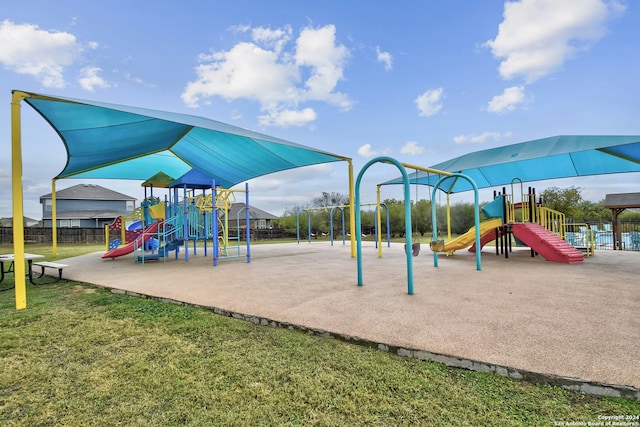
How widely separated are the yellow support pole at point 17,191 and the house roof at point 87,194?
3026 centimetres

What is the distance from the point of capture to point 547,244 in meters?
7.90

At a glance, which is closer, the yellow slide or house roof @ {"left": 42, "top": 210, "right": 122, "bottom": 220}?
the yellow slide

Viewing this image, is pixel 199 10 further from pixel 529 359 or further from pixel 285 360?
pixel 529 359

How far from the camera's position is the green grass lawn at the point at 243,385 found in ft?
5.60

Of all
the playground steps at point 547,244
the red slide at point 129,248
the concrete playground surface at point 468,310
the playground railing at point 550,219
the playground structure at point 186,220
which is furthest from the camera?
the red slide at point 129,248

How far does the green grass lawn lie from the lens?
1.71 metres

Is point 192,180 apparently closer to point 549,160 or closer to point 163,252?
point 163,252

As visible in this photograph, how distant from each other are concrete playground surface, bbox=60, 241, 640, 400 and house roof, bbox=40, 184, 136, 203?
92.5 ft

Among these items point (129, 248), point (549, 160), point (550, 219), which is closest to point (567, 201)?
point (549, 160)

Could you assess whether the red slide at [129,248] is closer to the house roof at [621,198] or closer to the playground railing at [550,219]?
the playground railing at [550,219]

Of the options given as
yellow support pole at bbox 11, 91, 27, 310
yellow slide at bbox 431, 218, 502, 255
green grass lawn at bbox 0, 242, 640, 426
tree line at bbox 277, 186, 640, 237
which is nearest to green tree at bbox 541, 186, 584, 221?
tree line at bbox 277, 186, 640, 237

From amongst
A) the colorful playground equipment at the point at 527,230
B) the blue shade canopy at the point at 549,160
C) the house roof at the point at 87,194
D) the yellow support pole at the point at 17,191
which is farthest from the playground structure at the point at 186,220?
the house roof at the point at 87,194

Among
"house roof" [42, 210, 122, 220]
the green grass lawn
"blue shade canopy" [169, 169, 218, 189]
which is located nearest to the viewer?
the green grass lawn

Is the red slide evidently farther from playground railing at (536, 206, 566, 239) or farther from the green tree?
the green tree
